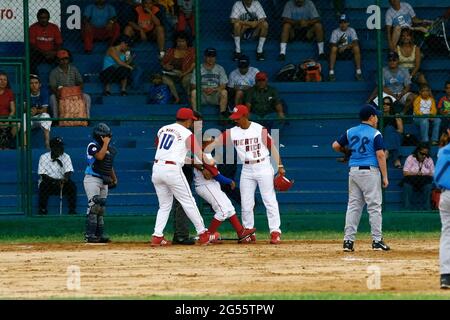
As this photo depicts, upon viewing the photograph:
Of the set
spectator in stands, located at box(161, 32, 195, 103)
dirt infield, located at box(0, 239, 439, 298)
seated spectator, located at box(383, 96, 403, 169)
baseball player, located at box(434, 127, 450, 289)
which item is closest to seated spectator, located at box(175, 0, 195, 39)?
spectator in stands, located at box(161, 32, 195, 103)

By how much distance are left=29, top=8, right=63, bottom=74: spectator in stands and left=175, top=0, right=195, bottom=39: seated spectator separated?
212 centimetres

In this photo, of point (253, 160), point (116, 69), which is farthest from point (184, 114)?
point (116, 69)

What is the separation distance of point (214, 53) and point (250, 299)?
10626 mm

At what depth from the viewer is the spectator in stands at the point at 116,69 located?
23.8 m

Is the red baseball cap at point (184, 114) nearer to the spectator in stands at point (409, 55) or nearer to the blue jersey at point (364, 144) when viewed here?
the blue jersey at point (364, 144)

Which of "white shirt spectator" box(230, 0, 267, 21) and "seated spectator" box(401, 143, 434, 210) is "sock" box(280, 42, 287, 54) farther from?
"seated spectator" box(401, 143, 434, 210)

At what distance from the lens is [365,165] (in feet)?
61.4

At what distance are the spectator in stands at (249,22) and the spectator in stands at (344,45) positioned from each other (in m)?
1.22

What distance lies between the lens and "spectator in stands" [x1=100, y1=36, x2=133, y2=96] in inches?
938

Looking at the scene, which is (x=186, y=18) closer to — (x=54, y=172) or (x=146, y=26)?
(x=146, y=26)

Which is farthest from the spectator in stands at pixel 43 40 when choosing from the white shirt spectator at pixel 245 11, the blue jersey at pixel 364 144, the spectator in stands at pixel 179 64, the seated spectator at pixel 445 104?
the blue jersey at pixel 364 144

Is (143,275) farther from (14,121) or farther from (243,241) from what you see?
(14,121)

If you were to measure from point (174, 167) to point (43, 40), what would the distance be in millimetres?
4805

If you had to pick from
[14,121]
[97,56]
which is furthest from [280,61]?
[14,121]
